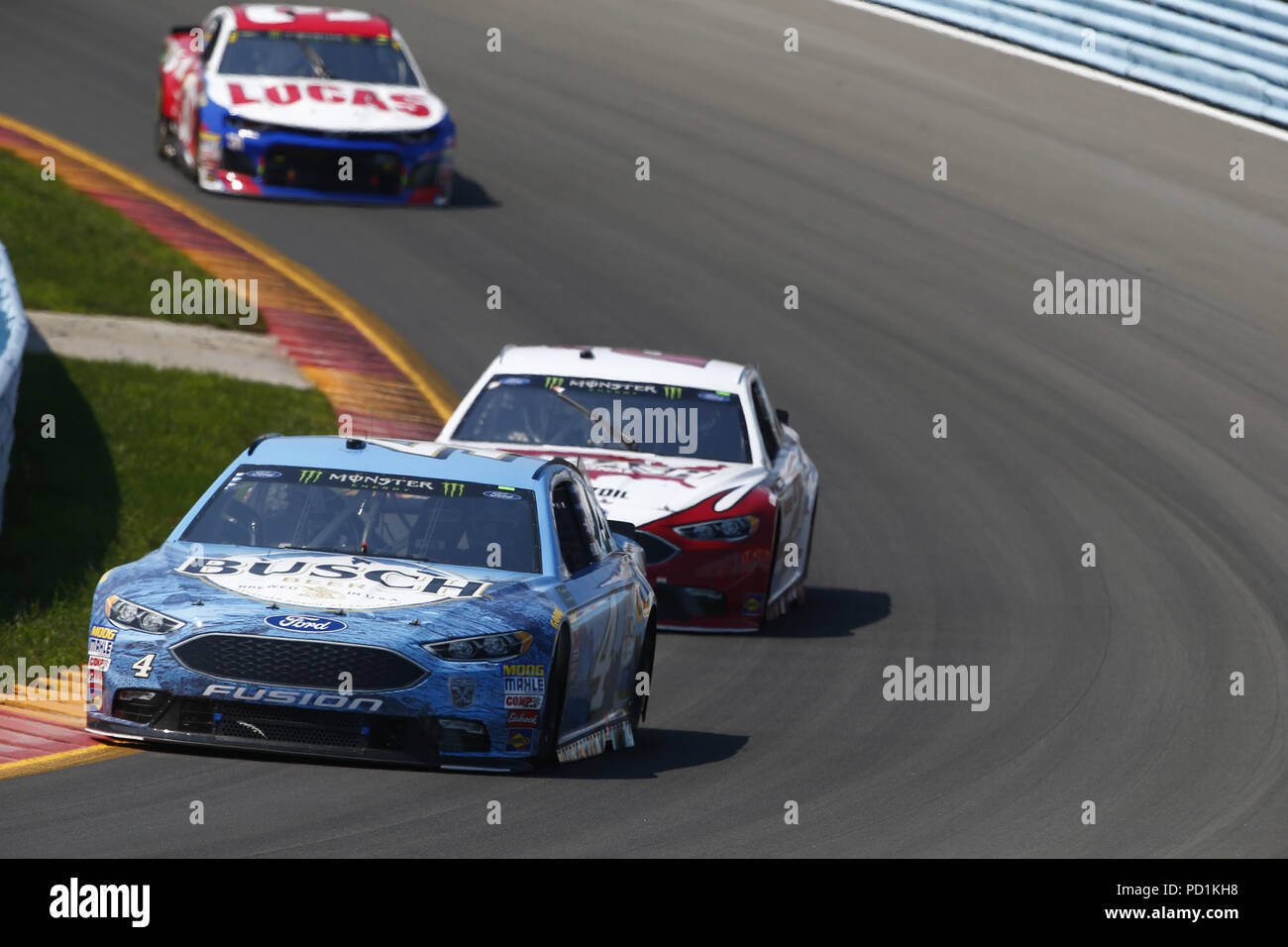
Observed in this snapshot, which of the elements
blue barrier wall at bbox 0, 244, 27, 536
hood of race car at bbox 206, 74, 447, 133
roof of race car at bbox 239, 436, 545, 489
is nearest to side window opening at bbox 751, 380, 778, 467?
roof of race car at bbox 239, 436, 545, 489

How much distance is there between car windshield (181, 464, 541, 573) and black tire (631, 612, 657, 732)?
1.11m

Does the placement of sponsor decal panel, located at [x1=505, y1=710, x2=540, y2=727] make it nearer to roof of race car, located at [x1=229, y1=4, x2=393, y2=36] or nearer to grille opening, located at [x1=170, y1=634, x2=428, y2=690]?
grille opening, located at [x1=170, y1=634, x2=428, y2=690]

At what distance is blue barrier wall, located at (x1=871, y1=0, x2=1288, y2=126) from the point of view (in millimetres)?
24016

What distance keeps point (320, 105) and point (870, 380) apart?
5.98 m

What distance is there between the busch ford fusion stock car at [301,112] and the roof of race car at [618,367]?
7.36 metres

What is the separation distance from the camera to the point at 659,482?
529 inches

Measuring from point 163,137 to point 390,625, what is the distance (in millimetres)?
16058

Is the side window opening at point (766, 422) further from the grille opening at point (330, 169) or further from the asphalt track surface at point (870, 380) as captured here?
the grille opening at point (330, 169)

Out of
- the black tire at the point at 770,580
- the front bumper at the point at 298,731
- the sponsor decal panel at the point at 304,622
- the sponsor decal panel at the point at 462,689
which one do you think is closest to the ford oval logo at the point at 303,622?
the sponsor decal panel at the point at 304,622

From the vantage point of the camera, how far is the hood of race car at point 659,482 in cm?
1314

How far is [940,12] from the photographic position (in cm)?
2839

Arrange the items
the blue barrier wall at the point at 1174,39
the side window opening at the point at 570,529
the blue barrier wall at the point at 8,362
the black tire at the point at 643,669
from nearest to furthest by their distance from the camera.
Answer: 1. the side window opening at the point at 570,529
2. the black tire at the point at 643,669
3. the blue barrier wall at the point at 8,362
4. the blue barrier wall at the point at 1174,39

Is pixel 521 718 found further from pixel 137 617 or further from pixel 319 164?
pixel 319 164
